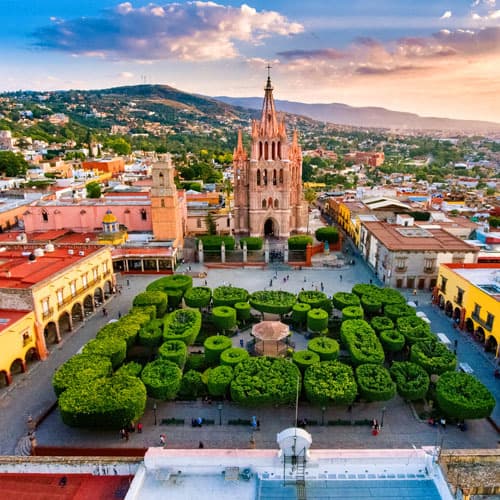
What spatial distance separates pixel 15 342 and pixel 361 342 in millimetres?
23953

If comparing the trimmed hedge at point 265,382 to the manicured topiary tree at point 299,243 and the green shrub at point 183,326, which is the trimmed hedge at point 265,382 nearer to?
the green shrub at point 183,326

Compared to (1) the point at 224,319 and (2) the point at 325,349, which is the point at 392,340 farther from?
(1) the point at 224,319

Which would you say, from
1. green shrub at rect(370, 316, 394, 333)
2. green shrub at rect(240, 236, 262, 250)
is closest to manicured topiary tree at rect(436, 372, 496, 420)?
green shrub at rect(370, 316, 394, 333)

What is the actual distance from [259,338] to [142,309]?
409 inches

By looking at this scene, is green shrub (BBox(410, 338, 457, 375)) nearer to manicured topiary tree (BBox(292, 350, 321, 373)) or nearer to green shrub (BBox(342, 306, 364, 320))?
green shrub (BBox(342, 306, 364, 320))

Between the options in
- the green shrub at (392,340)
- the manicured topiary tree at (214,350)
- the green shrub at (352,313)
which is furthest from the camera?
the green shrub at (352,313)

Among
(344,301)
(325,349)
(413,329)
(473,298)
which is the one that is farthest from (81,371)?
(473,298)

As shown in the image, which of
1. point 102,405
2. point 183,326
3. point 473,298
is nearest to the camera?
point 102,405

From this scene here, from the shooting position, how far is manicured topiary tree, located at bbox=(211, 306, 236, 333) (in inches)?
1302

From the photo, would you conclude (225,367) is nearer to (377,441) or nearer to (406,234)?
(377,441)

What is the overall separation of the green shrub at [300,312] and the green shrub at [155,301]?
1155cm

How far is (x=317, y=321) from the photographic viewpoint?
32.6 meters

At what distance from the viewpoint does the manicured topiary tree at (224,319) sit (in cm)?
3306

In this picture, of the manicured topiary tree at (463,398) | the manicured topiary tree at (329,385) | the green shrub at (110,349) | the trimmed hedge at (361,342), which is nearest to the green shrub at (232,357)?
the manicured topiary tree at (329,385)
